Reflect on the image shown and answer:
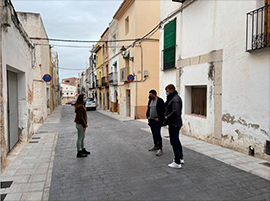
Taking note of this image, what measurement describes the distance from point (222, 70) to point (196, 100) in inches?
80.9

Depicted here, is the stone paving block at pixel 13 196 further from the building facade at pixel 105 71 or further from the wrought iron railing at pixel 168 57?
the building facade at pixel 105 71

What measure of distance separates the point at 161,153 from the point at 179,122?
1428mm

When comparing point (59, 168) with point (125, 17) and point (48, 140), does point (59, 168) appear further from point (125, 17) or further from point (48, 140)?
point (125, 17)

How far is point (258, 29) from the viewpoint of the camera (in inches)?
213

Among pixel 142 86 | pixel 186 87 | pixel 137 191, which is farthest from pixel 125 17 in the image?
pixel 137 191

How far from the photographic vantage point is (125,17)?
17.0 m

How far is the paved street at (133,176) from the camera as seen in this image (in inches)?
138

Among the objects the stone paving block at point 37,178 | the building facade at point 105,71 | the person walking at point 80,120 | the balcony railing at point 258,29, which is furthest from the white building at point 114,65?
the stone paving block at point 37,178

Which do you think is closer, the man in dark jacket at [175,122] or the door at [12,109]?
the man in dark jacket at [175,122]

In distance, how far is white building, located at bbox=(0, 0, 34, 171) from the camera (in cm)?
470

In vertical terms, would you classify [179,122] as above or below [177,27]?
below

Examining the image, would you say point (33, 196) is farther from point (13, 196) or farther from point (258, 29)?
point (258, 29)

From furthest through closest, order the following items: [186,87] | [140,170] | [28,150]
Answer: [186,87] < [28,150] < [140,170]

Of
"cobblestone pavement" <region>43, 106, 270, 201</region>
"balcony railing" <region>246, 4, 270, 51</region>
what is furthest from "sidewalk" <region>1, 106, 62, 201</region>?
"balcony railing" <region>246, 4, 270, 51</region>
